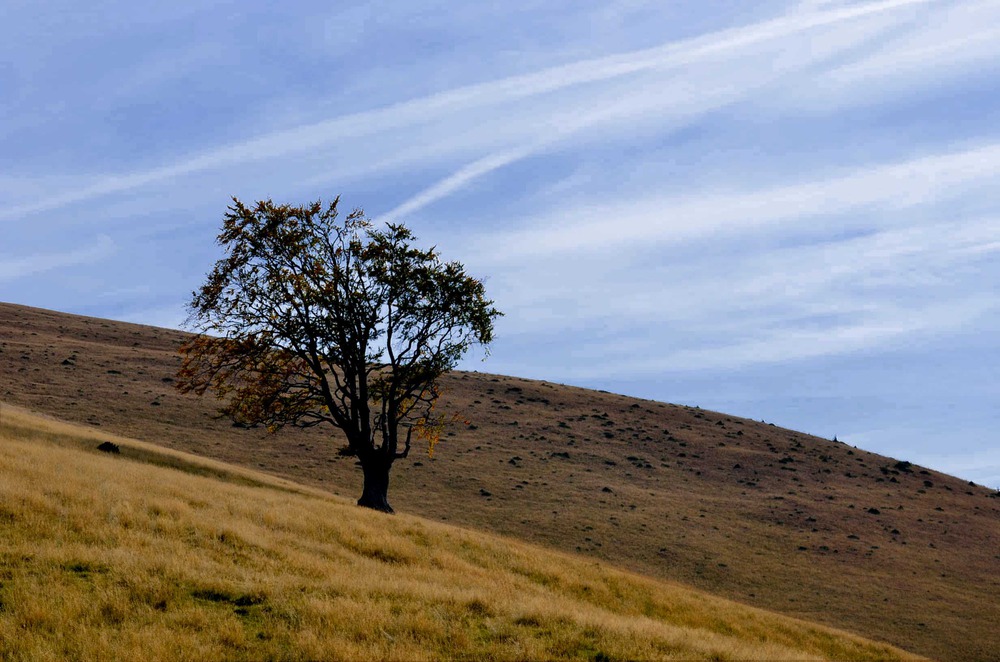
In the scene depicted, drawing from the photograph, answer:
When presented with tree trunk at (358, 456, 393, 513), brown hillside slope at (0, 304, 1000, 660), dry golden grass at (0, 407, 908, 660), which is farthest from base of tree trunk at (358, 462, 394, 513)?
dry golden grass at (0, 407, 908, 660)

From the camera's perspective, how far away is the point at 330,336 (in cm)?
3978

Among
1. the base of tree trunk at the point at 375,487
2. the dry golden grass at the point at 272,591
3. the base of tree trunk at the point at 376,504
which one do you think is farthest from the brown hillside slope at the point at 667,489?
the dry golden grass at the point at 272,591

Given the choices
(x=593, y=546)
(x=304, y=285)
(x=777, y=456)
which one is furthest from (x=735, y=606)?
(x=777, y=456)

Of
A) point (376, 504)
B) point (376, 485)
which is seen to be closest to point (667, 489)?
point (376, 485)

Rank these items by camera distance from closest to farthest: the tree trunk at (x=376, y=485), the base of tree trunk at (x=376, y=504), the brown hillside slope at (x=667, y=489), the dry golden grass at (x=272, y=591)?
the dry golden grass at (x=272, y=591) → the base of tree trunk at (x=376, y=504) → the tree trunk at (x=376, y=485) → the brown hillside slope at (x=667, y=489)

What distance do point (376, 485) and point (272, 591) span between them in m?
25.4

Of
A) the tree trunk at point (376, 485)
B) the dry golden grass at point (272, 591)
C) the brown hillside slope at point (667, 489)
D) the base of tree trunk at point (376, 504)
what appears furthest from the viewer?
the brown hillside slope at point (667, 489)

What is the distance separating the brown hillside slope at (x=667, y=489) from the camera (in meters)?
43.2

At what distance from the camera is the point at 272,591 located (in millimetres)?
13844

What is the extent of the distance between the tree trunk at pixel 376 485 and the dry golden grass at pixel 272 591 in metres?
12.2

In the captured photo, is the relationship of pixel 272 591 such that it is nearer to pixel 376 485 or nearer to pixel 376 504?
pixel 376 504

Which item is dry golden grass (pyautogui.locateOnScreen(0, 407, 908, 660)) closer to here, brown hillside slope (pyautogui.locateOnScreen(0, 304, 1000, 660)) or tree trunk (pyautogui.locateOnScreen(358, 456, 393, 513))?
tree trunk (pyautogui.locateOnScreen(358, 456, 393, 513))

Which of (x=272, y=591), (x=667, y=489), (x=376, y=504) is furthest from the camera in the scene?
(x=667, y=489)

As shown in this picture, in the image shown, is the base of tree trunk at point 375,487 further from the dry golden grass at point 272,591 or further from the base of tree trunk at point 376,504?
the dry golden grass at point 272,591
